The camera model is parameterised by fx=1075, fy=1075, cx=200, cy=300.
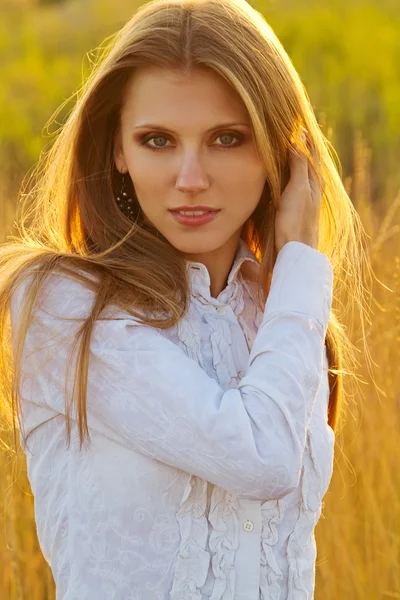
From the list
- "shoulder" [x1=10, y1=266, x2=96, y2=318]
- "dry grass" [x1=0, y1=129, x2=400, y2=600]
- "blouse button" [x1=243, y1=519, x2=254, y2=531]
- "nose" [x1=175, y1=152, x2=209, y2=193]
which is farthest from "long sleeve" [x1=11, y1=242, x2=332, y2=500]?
"dry grass" [x1=0, y1=129, x2=400, y2=600]

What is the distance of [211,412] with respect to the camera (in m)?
1.54

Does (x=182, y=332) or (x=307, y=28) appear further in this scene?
(x=307, y=28)

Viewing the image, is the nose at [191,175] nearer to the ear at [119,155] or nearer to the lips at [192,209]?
the lips at [192,209]

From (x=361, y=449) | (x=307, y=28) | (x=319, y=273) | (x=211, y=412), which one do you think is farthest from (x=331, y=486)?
(x=307, y=28)

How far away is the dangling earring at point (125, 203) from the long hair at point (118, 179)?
0.01m

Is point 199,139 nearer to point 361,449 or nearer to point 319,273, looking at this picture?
point 319,273

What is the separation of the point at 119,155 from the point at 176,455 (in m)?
0.57

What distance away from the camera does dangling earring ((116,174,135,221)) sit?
1887mm

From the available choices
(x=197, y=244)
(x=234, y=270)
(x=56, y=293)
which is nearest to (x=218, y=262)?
(x=234, y=270)

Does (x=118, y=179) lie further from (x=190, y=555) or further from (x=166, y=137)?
(x=190, y=555)

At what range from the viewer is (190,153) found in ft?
5.55

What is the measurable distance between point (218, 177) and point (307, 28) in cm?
916

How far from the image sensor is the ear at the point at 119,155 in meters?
1.86

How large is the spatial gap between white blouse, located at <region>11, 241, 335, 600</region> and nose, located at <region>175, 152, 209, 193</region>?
0.21 meters
